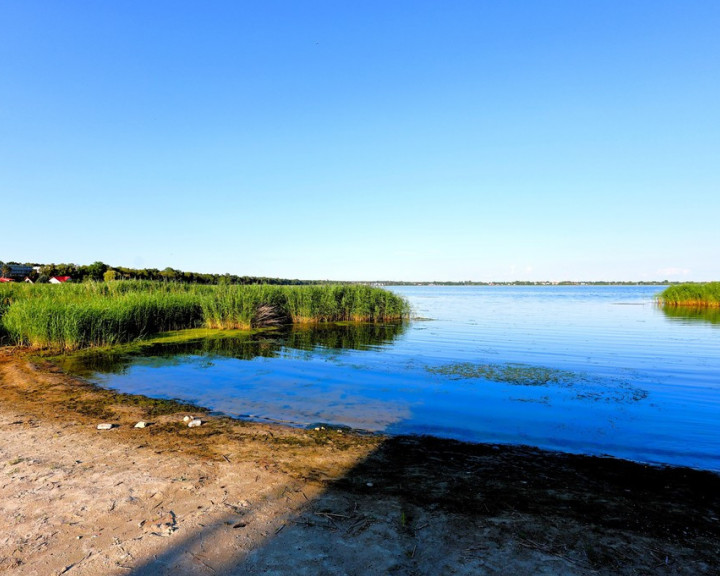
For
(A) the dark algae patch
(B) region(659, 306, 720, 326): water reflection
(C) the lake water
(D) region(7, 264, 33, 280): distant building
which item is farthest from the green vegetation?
(D) region(7, 264, 33, 280): distant building

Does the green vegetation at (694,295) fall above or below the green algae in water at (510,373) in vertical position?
above

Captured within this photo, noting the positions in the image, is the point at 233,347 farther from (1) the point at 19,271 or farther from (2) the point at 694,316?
(1) the point at 19,271

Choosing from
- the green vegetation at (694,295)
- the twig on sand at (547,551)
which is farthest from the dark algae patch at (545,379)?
the green vegetation at (694,295)

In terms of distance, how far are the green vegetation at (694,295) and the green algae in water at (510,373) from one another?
134ft

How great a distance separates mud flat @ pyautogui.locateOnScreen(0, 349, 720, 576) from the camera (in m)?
3.23

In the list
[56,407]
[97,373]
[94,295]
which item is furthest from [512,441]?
[94,295]

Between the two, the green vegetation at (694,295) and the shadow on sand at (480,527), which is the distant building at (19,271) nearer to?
the shadow on sand at (480,527)

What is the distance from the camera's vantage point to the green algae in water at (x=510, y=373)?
11211 millimetres

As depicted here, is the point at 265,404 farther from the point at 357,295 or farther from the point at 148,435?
the point at 357,295

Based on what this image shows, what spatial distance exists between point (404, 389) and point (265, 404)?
3.36 metres

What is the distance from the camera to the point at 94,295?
2103cm

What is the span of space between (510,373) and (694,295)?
4437cm

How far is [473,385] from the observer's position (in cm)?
1063

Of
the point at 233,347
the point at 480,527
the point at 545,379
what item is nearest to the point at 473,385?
the point at 545,379
